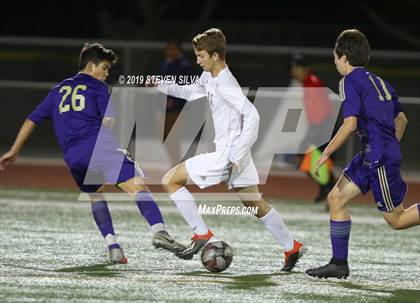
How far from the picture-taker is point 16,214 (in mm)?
10070

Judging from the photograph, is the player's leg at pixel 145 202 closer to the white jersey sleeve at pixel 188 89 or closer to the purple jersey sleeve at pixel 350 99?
the white jersey sleeve at pixel 188 89

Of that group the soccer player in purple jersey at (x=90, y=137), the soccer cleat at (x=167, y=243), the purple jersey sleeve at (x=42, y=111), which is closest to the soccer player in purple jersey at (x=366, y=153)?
the soccer cleat at (x=167, y=243)

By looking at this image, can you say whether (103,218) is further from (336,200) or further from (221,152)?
(336,200)

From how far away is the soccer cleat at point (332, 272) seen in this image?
689 cm

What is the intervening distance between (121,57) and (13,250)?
36.4 feet

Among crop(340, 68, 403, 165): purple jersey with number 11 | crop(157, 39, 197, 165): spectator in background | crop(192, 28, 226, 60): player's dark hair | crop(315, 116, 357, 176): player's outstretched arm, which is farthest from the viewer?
crop(157, 39, 197, 165): spectator in background

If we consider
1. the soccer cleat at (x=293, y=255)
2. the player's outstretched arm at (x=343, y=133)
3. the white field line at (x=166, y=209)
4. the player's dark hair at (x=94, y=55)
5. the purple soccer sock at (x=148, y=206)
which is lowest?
the white field line at (x=166, y=209)

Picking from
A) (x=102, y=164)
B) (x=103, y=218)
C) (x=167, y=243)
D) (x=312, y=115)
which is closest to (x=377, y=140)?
(x=167, y=243)

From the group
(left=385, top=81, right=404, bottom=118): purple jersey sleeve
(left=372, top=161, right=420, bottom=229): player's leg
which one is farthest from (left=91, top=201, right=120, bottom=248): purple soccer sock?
(left=385, top=81, right=404, bottom=118): purple jersey sleeve

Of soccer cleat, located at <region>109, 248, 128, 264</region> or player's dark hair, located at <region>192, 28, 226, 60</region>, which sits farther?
soccer cleat, located at <region>109, 248, 128, 264</region>

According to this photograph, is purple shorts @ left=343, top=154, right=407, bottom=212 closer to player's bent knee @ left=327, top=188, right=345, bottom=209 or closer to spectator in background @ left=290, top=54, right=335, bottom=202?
player's bent knee @ left=327, top=188, right=345, bottom=209

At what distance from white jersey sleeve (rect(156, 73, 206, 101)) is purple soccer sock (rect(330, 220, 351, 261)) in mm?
1342

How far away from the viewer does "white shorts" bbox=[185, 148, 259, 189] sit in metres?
7.01

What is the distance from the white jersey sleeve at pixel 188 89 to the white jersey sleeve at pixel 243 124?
38cm
